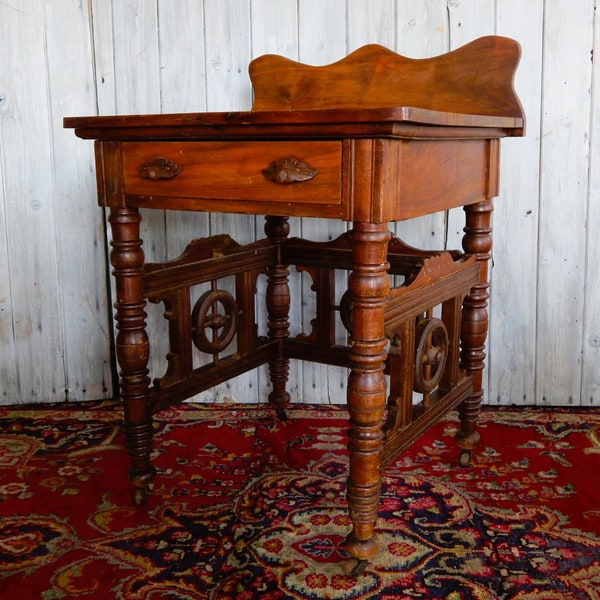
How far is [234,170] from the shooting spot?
134 cm

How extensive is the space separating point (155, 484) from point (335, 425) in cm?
58

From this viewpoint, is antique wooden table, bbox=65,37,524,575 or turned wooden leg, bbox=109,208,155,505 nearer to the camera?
antique wooden table, bbox=65,37,524,575

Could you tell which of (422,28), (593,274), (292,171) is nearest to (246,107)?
(422,28)

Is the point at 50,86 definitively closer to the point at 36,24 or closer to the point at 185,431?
the point at 36,24

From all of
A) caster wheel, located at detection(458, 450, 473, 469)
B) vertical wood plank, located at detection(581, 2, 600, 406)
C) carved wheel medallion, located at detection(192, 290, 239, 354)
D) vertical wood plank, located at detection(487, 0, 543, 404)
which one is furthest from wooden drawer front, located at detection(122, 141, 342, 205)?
vertical wood plank, located at detection(581, 2, 600, 406)

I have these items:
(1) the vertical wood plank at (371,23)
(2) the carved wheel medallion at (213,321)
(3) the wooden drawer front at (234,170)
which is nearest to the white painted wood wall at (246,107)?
(1) the vertical wood plank at (371,23)

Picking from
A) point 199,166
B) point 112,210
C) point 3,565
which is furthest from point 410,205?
point 3,565

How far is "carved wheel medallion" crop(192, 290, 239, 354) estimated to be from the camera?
1.79m

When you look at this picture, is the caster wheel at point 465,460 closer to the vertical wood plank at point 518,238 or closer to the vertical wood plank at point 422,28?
the vertical wood plank at point 518,238

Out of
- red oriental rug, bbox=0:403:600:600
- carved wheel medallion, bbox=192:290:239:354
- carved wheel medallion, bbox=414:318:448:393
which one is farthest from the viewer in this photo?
carved wheel medallion, bbox=192:290:239:354

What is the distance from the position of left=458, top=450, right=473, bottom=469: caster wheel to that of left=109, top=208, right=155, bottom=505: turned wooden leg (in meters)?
0.75

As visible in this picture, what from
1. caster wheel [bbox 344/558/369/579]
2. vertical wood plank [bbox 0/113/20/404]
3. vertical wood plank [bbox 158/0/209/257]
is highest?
vertical wood plank [bbox 158/0/209/257]

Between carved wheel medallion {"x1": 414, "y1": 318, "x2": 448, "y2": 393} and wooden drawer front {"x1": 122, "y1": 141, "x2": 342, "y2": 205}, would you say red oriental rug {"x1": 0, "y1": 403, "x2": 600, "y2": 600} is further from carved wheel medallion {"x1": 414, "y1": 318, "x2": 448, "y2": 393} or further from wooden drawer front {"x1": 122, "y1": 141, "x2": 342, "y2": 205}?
wooden drawer front {"x1": 122, "y1": 141, "x2": 342, "y2": 205}

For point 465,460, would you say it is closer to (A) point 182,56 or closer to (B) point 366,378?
(B) point 366,378
